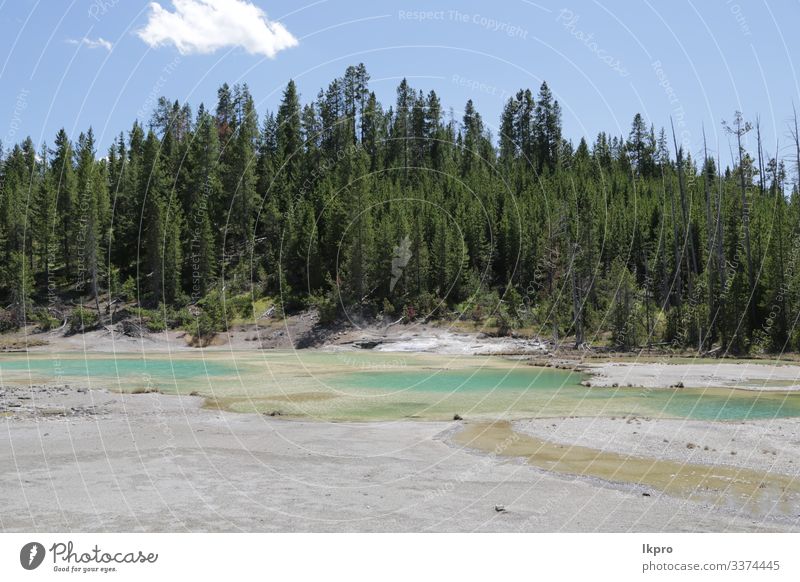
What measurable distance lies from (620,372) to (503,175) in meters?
70.2

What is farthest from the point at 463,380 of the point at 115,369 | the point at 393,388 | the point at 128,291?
the point at 128,291

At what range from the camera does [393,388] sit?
120 feet

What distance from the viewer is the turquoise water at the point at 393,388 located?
27172 millimetres

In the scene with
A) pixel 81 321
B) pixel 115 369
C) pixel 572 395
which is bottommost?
pixel 572 395

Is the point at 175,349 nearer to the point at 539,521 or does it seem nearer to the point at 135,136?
the point at 135,136

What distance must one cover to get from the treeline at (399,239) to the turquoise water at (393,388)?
21258 mm

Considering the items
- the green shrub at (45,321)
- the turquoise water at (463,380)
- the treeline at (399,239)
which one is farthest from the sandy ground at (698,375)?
the green shrub at (45,321)

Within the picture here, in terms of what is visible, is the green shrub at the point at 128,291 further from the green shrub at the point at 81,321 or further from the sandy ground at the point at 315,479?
the sandy ground at the point at 315,479

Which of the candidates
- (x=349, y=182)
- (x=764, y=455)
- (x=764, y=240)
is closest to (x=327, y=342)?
(x=349, y=182)

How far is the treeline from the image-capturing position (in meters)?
67.4

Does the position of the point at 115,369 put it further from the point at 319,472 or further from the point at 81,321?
the point at 319,472

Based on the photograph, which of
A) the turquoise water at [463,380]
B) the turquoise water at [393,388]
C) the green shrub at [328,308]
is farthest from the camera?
the green shrub at [328,308]

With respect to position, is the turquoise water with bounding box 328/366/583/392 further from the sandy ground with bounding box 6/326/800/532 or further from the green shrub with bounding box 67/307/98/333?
the green shrub with bounding box 67/307/98/333

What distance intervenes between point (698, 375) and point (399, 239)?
46.1 metres
